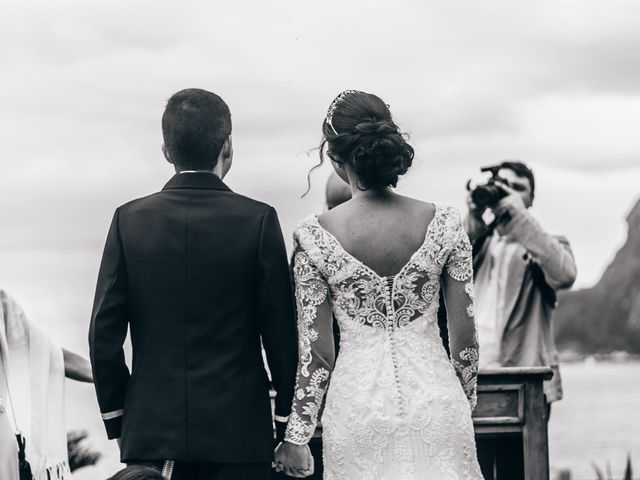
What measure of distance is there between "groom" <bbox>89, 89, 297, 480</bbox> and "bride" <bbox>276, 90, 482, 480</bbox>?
0.42 feet

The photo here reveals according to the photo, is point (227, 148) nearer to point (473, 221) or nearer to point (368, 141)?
point (368, 141)

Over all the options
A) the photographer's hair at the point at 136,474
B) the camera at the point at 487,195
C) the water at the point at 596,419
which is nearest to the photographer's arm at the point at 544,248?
the camera at the point at 487,195

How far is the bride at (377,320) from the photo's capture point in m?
2.75

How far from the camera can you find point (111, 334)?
2.63m

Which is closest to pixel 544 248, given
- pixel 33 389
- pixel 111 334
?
pixel 33 389

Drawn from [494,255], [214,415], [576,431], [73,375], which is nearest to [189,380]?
[214,415]

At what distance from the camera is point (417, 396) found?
2762mm

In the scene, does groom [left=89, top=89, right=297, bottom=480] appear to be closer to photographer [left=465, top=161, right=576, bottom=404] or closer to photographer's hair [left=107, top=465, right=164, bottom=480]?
photographer's hair [left=107, top=465, right=164, bottom=480]

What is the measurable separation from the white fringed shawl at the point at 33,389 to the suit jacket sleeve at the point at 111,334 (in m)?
0.76

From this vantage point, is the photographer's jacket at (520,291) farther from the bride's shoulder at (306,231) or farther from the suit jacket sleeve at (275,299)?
the suit jacket sleeve at (275,299)

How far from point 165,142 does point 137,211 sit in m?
0.16

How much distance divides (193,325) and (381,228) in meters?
0.46

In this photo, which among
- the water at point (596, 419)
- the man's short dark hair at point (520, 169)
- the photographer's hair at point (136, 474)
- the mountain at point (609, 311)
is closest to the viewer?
the photographer's hair at point (136, 474)

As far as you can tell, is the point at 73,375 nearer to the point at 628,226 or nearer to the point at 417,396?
the point at 417,396
